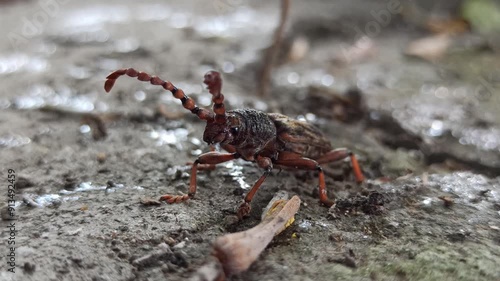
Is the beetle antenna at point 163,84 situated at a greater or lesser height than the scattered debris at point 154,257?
greater

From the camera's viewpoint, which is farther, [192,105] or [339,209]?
[339,209]

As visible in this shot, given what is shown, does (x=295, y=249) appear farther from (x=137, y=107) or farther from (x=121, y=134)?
(x=137, y=107)

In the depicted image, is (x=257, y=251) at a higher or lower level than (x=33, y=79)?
higher

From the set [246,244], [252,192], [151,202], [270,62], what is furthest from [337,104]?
[246,244]

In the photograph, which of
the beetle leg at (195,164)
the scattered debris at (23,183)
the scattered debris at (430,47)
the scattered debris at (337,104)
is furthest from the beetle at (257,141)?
the scattered debris at (430,47)

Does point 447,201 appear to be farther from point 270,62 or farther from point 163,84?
point 270,62

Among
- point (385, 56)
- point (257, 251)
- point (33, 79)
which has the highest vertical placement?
point (385, 56)

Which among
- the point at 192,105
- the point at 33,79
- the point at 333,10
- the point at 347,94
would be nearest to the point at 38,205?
the point at 192,105

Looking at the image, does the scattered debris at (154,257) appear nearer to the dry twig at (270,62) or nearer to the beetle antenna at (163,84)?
the beetle antenna at (163,84)
